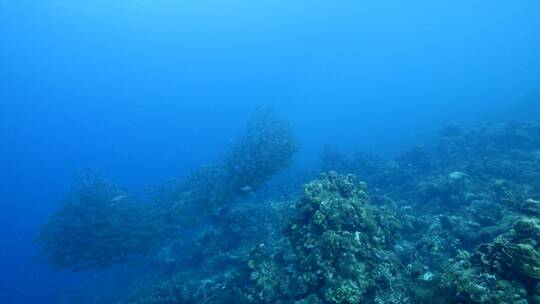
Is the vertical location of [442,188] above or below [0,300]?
below

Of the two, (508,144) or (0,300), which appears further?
(0,300)

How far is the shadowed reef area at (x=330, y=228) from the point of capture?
26.7 ft

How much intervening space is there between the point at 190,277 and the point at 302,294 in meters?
8.33

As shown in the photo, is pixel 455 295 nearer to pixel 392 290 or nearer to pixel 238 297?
pixel 392 290

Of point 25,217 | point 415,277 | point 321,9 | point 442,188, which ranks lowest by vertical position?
point 415,277

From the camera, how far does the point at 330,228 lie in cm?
980

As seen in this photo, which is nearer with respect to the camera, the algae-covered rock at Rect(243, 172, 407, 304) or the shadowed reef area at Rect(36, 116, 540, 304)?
the shadowed reef area at Rect(36, 116, 540, 304)

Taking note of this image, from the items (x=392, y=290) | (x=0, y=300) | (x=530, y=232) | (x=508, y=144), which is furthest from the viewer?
(x=0, y=300)

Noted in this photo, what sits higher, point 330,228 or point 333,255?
point 330,228

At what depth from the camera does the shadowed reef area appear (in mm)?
8133

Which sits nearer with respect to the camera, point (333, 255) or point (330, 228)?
point (333, 255)

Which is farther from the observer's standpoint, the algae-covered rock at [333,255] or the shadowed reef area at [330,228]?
the algae-covered rock at [333,255]

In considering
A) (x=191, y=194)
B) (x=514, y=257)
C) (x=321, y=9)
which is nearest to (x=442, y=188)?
(x=514, y=257)

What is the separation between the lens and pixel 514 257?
21.0 feet
